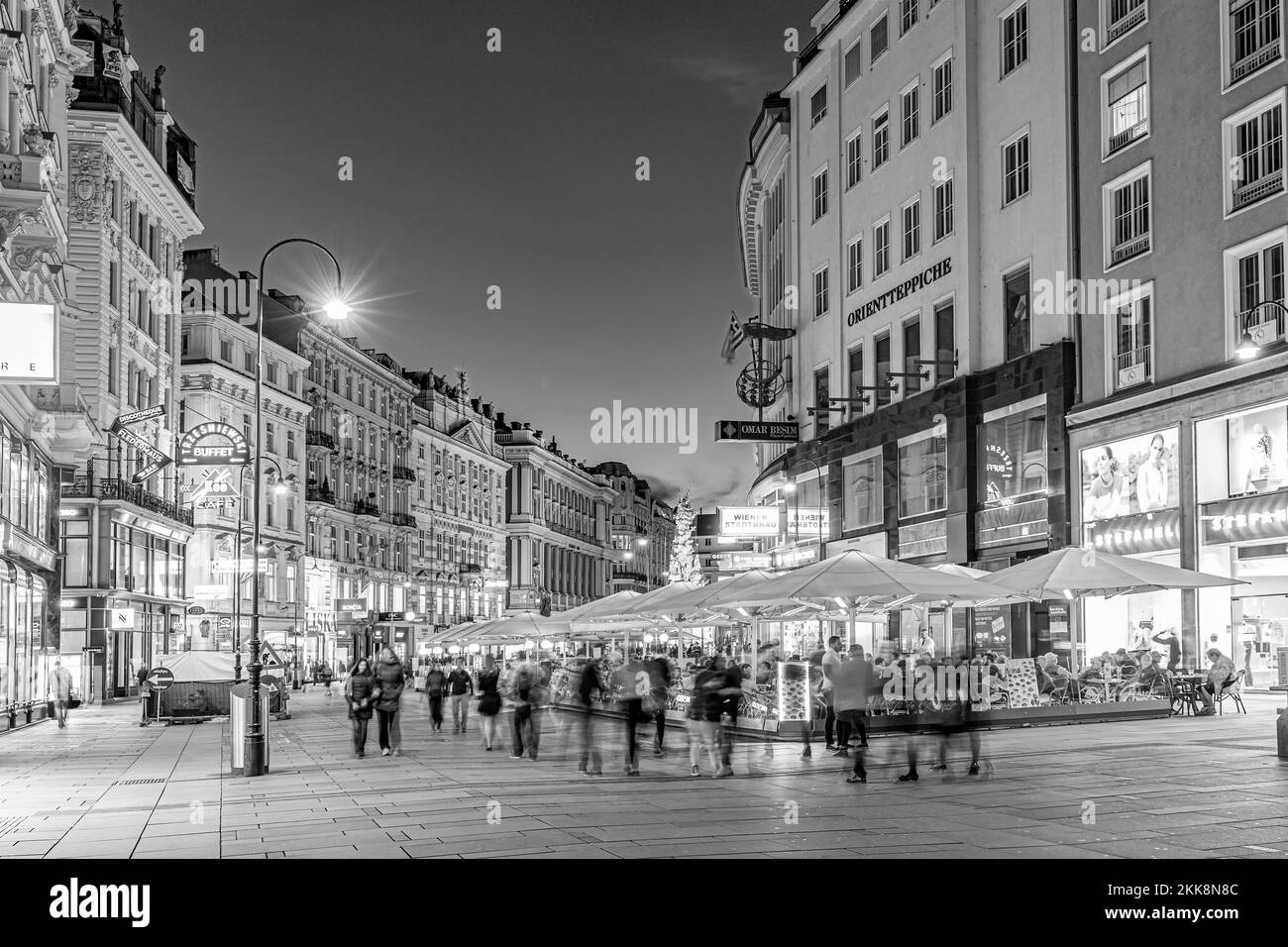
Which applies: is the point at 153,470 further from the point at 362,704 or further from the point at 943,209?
the point at 943,209

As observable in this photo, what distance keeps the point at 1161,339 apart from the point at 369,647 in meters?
66.3

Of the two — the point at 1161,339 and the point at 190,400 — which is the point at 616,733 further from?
the point at 190,400

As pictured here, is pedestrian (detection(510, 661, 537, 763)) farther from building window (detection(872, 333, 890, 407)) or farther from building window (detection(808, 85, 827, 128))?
building window (detection(808, 85, 827, 128))

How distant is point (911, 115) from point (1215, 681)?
76.2ft

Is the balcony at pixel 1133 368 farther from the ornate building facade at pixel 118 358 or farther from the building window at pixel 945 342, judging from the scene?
the ornate building facade at pixel 118 358

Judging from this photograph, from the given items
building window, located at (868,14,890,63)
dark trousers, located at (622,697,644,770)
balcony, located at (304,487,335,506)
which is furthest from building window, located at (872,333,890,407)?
balcony, located at (304,487,335,506)

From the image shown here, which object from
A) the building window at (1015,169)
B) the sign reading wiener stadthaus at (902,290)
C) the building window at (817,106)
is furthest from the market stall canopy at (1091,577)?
the building window at (817,106)

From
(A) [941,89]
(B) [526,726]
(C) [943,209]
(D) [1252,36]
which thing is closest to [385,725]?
(B) [526,726]

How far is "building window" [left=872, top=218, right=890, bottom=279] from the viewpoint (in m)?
46.2

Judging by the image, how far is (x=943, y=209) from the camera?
1657 inches

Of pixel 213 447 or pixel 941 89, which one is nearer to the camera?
pixel 213 447

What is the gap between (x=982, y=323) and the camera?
39.9 metres
